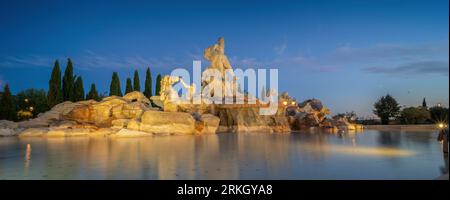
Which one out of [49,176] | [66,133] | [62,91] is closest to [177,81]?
[66,133]

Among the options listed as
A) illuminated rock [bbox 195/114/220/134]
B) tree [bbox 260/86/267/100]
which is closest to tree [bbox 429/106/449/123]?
tree [bbox 260/86/267/100]

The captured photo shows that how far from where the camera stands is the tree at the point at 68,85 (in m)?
39.1

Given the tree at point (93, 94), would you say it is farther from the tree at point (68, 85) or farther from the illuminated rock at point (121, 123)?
the illuminated rock at point (121, 123)

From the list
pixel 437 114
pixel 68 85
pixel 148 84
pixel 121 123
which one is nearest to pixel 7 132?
pixel 121 123

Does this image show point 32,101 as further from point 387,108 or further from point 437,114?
point 437,114

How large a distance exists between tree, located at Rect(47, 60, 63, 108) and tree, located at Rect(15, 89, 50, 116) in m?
1.49

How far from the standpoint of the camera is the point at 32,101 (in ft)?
129

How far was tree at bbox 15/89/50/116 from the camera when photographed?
3800cm

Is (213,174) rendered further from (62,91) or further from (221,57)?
(62,91)

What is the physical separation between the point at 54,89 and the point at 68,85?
221 centimetres
